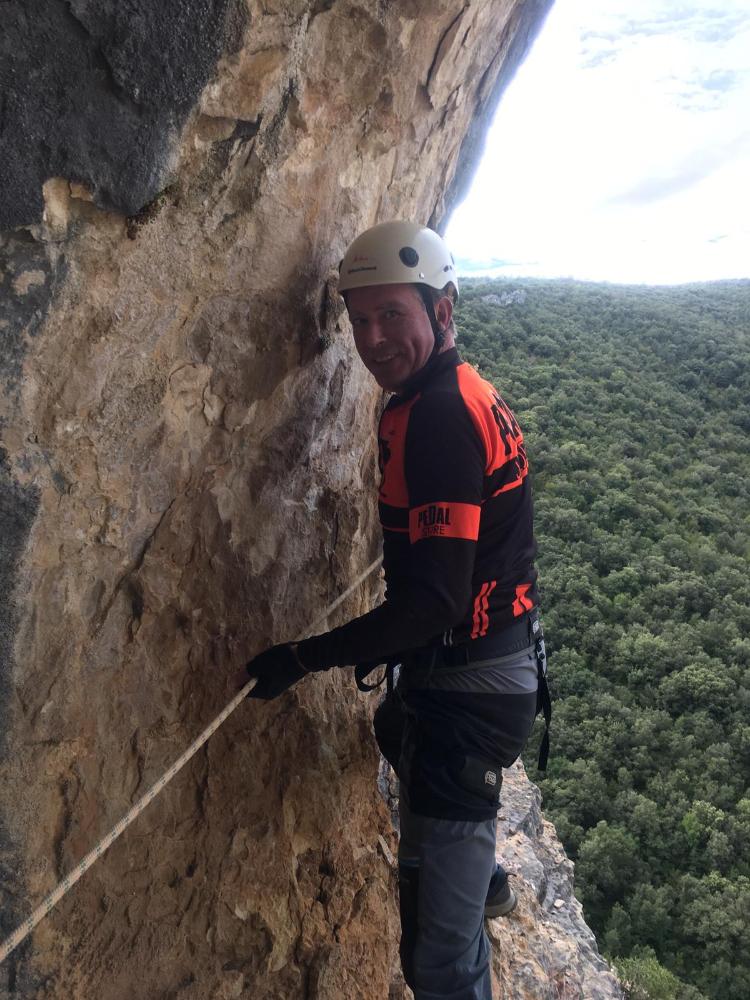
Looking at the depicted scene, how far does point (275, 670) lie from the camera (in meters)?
2.60

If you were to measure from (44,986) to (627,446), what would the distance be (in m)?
28.4

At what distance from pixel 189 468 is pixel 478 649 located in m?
1.15

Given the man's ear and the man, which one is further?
the man's ear

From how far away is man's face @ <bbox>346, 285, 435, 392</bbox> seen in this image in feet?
8.62

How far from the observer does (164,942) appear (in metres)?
2.75

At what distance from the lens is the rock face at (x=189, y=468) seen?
6.23 ft

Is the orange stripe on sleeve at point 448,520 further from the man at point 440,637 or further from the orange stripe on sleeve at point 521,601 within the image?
the orange stripe on sleeve at point 521,601

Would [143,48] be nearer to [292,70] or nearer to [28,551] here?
[292,70]

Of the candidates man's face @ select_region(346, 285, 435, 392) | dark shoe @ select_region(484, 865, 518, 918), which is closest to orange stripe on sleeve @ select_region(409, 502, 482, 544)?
man's face @ select_region(346, 285, 435, 392)

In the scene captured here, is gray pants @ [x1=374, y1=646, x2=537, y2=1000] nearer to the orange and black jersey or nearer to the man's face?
the orange and black jersey

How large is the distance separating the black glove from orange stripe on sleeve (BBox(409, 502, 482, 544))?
625mm

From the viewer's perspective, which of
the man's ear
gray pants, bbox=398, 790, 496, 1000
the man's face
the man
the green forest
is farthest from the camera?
the green forest

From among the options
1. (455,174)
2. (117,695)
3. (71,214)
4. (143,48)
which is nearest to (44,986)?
(117,695)

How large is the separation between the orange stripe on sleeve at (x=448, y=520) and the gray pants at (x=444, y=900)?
3.15 ft
